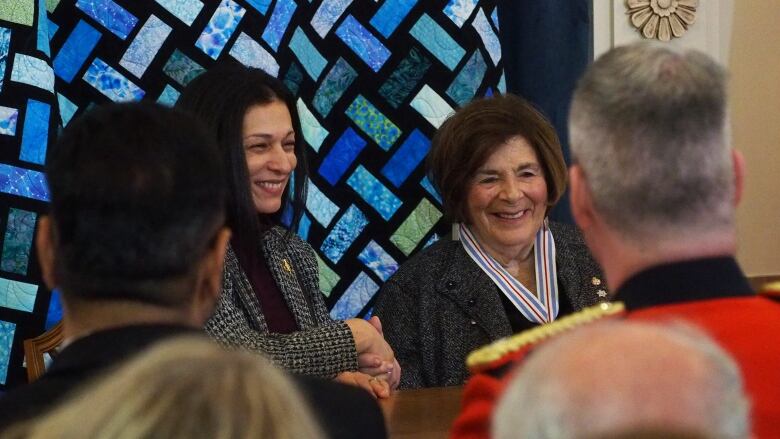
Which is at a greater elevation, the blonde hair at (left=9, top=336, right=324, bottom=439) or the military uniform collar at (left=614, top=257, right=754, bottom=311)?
the military uniform collar at (left=614, top=257, right=754, bottom=311)

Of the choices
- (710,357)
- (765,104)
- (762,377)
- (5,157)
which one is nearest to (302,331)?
(5,157)

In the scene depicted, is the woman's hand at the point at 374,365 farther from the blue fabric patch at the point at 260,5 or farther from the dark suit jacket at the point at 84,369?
the blue fabric patch at the point at 260,5

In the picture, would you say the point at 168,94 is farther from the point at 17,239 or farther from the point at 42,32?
the point at 17,239

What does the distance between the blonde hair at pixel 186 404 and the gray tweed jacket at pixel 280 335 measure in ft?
5.47

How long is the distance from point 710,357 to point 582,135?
720 millimetres

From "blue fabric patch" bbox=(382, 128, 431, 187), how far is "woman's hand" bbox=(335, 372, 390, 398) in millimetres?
1422

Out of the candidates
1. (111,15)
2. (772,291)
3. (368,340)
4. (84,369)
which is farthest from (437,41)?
(84,369)

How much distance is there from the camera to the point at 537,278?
11.4ft

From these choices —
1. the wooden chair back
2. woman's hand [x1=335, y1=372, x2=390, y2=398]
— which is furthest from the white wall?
the wooden chair back

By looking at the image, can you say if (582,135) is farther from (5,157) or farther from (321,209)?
(321,209)

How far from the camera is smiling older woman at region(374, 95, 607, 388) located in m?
3.35

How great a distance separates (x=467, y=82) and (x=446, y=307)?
1023 millimetres

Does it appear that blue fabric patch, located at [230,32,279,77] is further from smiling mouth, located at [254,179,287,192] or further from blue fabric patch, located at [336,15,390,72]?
smiling mouth, located at [254,179,287,192]

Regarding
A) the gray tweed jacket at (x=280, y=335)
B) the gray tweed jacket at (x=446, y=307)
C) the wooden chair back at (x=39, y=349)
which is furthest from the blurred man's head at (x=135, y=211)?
the gray tweed jacket at (x=446, y=307)
